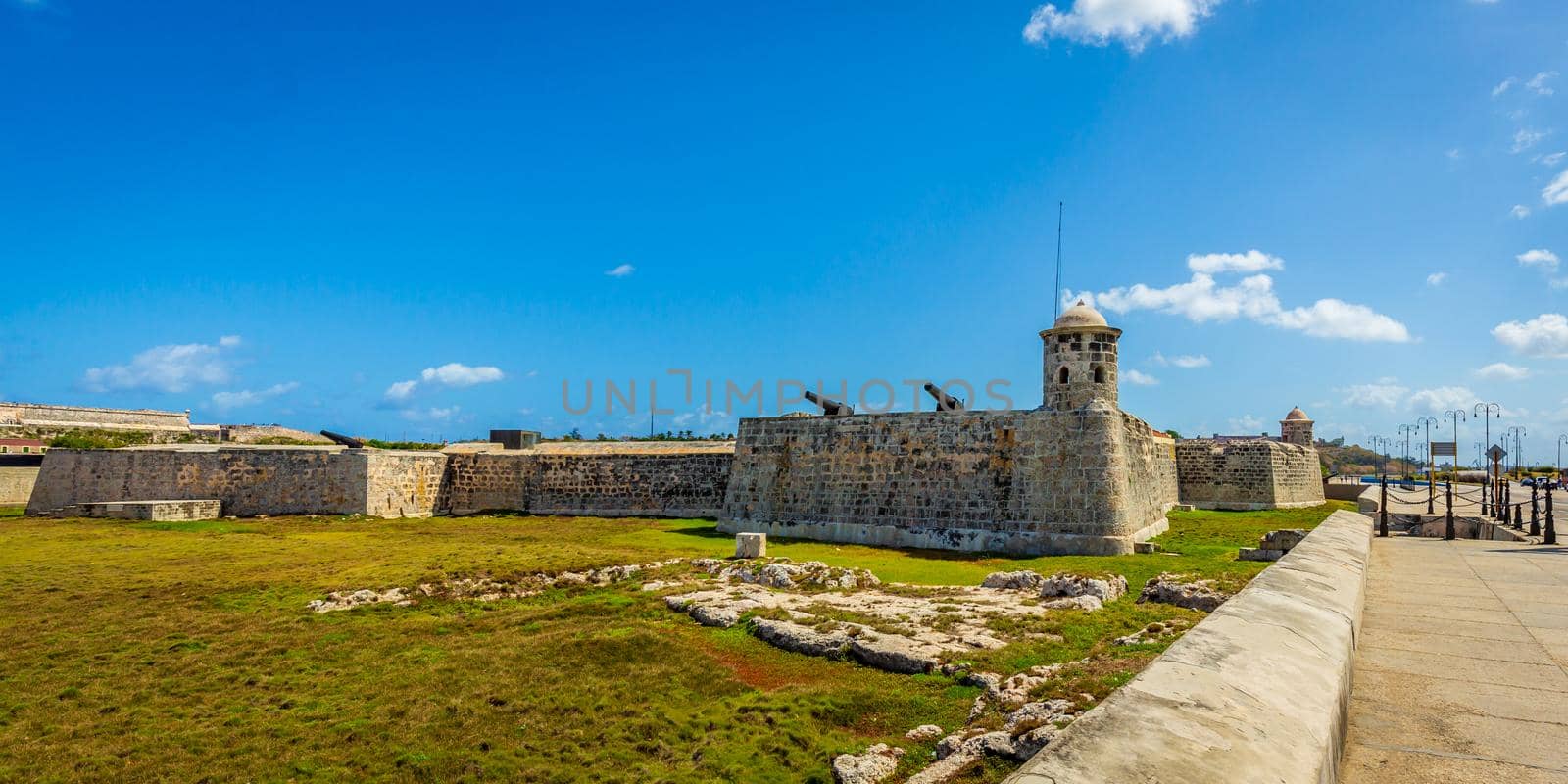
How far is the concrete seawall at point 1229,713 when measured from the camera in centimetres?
194

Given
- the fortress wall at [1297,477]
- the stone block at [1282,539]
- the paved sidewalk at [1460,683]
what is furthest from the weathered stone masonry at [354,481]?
the paved sidewalk at [1460,683]

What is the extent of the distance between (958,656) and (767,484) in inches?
566

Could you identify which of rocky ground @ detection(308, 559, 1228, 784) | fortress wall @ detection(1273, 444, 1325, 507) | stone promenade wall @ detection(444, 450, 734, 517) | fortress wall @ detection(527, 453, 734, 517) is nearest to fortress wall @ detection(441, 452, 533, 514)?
stone promenade wall @ detection(444, 450, 734, 517)

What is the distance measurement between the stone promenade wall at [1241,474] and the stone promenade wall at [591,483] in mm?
17895

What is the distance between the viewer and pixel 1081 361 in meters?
18.2

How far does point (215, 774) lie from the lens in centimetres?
602

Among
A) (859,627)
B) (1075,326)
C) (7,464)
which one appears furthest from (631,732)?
(7,464)

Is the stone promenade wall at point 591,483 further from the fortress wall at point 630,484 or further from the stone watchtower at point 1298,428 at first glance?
the stone watchtower at point 1298,428

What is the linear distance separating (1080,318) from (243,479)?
25511mm

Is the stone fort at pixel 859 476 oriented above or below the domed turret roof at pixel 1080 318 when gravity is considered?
below

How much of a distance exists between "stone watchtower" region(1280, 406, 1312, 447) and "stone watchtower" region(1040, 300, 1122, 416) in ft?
83.7

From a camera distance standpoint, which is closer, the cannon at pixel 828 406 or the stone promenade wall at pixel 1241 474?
the cannon at pixel 828 406

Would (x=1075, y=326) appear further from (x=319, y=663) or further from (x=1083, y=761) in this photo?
(x=1083, y=761)

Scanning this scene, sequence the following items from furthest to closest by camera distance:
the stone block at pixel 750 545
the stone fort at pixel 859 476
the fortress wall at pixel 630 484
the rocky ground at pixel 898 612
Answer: the fortress wall at pixel 630 484, the stone fort at pixel 859 476, the stone block at pixel 750 545, the rocky ground at pixel 898 612
